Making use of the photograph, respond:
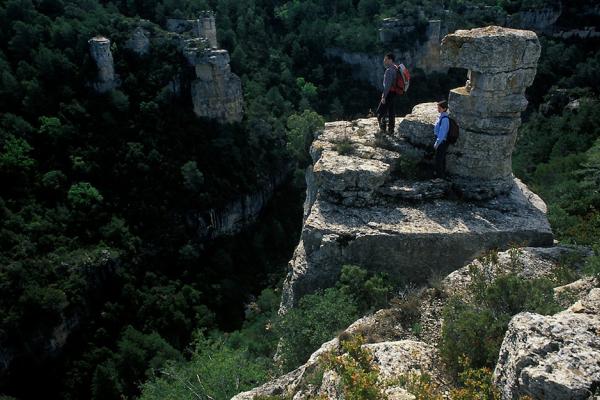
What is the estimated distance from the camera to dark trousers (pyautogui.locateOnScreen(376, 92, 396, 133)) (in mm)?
11133

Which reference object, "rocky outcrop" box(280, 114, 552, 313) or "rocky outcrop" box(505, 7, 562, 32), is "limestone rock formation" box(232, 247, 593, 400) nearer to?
"rocky outcrop" box(280, 114, 552, 313)

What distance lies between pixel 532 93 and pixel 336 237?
36.8 m

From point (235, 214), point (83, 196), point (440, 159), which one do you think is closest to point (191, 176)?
point (235, 214)

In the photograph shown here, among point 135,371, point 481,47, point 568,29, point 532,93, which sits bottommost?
point 135,371

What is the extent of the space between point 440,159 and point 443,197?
2.49ft

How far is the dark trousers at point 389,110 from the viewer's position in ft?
36.5

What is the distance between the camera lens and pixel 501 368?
5.17 m

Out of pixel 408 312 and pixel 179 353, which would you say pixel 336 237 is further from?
pixel 179 353

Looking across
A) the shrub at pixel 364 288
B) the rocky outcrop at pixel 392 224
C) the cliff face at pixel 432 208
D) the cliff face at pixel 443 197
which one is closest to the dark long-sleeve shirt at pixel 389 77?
the cliff face at pixel 432 208

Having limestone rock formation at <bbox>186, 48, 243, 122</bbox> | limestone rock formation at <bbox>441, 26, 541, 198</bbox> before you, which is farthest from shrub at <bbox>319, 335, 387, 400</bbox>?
limestone rock formation at <bbox>186, 48, 243, 122</bbox>

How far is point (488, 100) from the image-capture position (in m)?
9.77

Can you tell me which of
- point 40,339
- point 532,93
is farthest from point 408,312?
point 532,93

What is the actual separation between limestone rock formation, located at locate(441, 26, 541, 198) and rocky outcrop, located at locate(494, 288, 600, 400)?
518 centimetres

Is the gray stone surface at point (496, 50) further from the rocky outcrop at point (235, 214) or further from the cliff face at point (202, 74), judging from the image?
the cliff face at point (202, 74)
